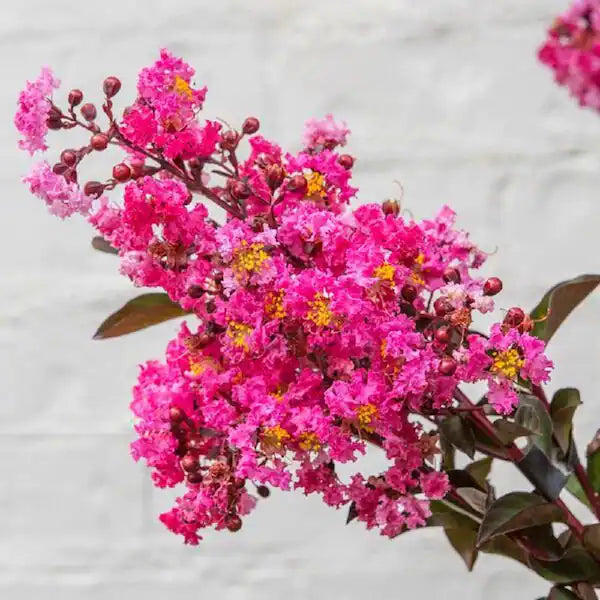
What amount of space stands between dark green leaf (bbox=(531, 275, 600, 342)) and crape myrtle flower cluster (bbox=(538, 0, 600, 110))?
0.25 metres

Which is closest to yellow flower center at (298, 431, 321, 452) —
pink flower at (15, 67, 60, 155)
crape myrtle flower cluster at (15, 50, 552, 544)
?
crape myrtle flower cluster at (15, 50, 552, 544)

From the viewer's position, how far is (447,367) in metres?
0.49

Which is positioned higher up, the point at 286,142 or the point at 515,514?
the point at 286,142

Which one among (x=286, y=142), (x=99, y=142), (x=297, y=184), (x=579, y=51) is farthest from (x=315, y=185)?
(x=286, y=142)

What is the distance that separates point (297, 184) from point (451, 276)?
0.10 m

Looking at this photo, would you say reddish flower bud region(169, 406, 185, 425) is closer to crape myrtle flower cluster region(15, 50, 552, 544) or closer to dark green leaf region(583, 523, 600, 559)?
crape myrtle flower cluster region(15, 50, 552, 544)

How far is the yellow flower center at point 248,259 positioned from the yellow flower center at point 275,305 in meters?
0.02

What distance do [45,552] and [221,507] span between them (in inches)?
21.3

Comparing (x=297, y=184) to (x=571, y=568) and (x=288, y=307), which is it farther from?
(x=571, y=568)

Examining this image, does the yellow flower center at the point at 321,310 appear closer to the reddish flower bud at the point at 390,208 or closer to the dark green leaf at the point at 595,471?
the reddish flower bud at the point at 390,208

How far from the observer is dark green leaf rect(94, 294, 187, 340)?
2.06ft

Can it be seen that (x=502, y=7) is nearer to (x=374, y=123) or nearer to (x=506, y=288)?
(x=374, y=123)

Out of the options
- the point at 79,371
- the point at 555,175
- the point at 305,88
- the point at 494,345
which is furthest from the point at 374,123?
the point at 494,345

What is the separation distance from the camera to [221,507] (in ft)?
1.78
